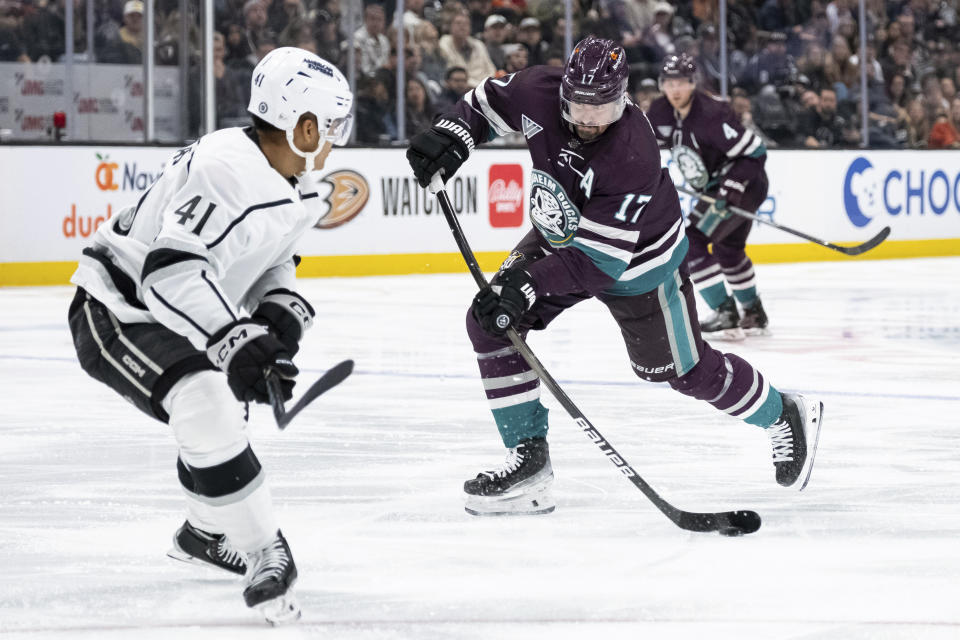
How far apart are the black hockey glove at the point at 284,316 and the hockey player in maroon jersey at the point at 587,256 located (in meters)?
0.50

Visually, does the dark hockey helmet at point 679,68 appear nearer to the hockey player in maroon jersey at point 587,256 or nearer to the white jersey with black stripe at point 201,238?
the hockey player in maroon jersey at point 587,256

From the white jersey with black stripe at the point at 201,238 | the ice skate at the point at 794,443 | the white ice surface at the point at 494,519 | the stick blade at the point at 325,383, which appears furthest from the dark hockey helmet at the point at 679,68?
the stick blade at the point at 325,383

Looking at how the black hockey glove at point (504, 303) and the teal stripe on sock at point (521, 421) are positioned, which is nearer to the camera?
the black hockey glove at point (504, 303)

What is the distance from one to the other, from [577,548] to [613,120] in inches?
32.2

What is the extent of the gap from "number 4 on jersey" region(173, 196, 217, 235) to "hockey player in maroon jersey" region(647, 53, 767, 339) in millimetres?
3914

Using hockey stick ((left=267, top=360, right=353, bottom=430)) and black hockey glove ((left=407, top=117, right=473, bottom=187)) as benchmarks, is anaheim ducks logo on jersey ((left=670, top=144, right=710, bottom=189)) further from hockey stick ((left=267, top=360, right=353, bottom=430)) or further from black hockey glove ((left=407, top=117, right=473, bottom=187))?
hockey stick ((left=267, top=360, right=353, bottom=430))

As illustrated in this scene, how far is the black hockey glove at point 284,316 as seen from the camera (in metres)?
2.15

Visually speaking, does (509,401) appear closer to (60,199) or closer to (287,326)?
(287,326)

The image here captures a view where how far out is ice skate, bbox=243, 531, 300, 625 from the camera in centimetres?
202

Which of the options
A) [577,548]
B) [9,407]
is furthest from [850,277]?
[577,548]

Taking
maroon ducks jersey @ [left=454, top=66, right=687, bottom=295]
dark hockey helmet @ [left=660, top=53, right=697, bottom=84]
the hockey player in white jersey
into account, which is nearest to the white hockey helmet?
the hockey player in white jersey

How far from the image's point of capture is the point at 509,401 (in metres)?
2.88

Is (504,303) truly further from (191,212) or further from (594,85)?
(191,212)

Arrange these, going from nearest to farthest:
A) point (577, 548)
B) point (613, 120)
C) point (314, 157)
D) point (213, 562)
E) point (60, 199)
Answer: point (314, 157) → point (213, 562) → point (577, 548) → point (613, 120) → point (60, 199)
